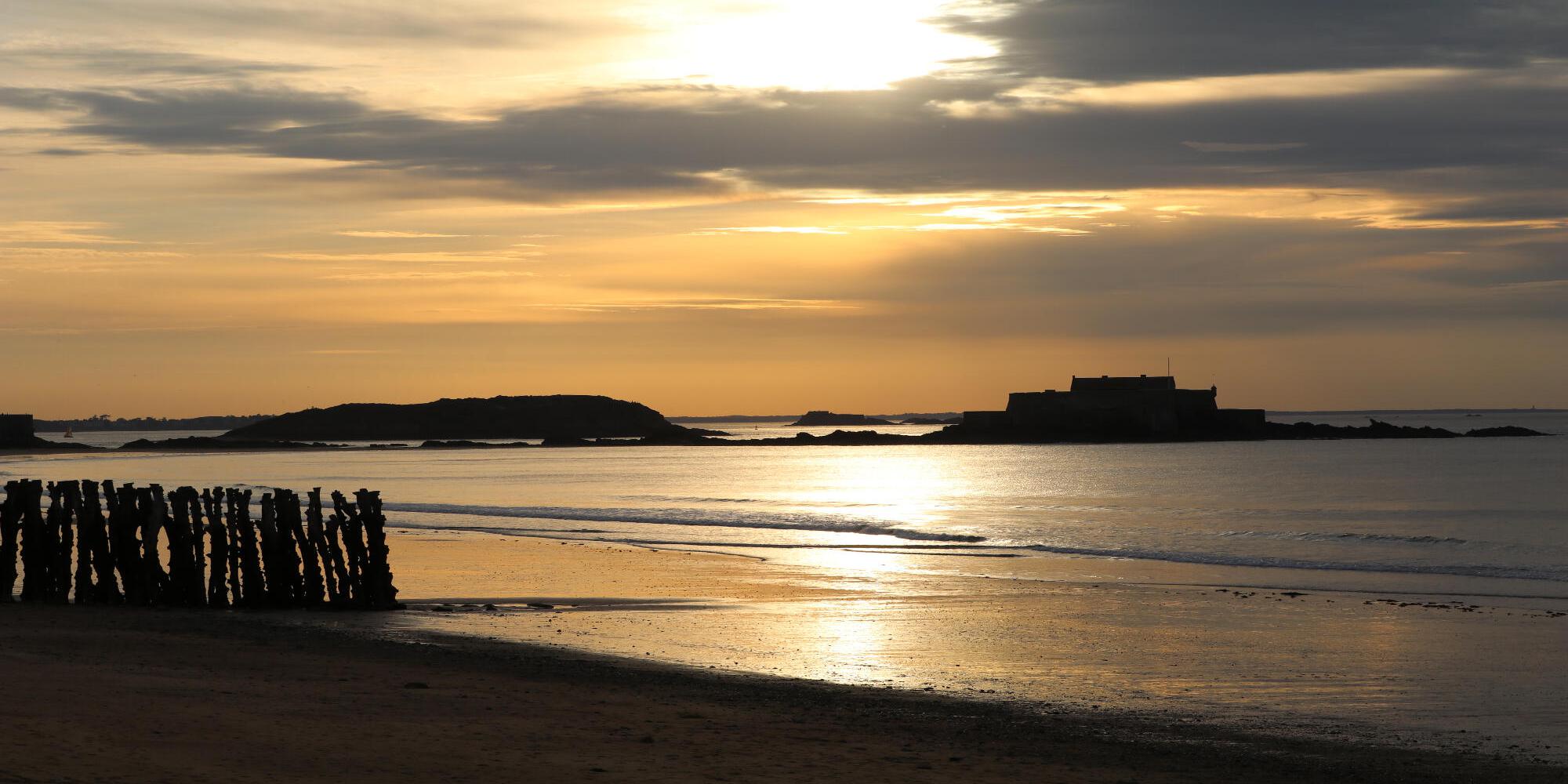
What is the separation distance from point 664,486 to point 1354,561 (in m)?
42.2

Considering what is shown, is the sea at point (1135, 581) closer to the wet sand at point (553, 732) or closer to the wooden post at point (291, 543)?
the wet sand at point (553, 732)

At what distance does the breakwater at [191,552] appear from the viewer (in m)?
20.1

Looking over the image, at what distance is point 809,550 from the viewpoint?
1236 inches

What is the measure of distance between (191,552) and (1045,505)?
36.9 metres

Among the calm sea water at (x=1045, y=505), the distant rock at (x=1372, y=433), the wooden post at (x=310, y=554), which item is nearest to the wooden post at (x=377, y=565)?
the wooden post at (x=310, y=554)

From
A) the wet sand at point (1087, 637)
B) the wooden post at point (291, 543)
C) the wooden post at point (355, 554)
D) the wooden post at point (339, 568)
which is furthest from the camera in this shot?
the wooden post at point (291, 543)

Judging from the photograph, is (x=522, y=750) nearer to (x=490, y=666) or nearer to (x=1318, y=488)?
(x=490, y=666)

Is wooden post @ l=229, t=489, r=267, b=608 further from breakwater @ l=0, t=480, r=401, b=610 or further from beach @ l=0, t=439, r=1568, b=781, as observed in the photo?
beach @ l=0, t=439, r=1568, b=781

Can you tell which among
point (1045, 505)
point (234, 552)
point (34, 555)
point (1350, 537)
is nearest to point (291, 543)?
point (234, 552)

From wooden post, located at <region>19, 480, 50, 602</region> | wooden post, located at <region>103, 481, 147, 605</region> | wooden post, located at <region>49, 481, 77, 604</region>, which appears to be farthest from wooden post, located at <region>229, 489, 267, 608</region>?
wooden post, located at <region>19, 480, 50, 602</region>

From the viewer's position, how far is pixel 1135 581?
24438 mm

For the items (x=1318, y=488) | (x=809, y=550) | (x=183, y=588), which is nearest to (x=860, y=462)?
(x=1318, y=488)

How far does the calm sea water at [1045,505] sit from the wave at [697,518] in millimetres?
142

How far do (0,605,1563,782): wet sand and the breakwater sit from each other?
5.72m
